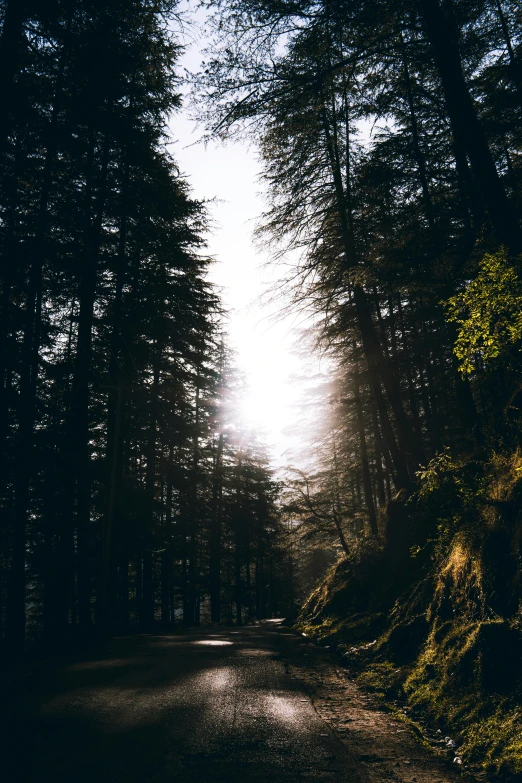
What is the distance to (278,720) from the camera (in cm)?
443

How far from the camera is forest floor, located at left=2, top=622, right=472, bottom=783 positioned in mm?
3273

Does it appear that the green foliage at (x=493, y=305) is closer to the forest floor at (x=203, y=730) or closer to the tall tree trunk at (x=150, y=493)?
the forest floor at (x=203, y=730)

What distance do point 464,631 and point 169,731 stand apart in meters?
3.41

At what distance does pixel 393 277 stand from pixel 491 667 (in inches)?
331

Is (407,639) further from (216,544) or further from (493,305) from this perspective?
(216,544)

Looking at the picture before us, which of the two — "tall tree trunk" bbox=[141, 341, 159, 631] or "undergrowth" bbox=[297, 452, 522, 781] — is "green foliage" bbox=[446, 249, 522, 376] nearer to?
"undergrowth" bbox=[297, 452, 522, 781]

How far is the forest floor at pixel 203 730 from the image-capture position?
10.7ft

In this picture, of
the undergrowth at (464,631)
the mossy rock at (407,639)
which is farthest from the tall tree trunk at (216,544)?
the mossy rock at (407,639)

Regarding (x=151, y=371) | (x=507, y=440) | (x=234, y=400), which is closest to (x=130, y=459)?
(x=151, y=371)

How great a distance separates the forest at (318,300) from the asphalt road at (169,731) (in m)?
1.36

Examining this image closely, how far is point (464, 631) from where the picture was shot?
515 centimetres

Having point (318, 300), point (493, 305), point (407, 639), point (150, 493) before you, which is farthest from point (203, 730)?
point (150, 493)

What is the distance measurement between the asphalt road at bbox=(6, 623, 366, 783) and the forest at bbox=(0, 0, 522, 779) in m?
1.36

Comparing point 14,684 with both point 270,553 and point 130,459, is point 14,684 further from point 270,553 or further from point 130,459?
point 270,553
